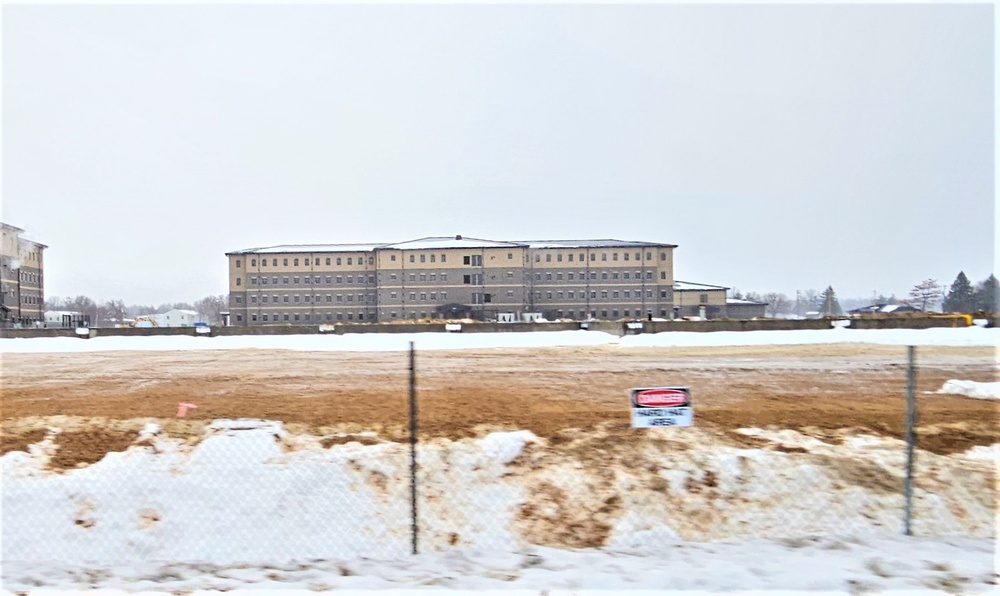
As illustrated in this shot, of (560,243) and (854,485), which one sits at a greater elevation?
(560,243)

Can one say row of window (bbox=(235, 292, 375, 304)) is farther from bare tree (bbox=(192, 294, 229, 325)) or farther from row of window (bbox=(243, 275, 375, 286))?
bare tree (bbox=(192, 294, 229, 325))

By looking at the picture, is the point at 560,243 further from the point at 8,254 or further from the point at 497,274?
the point at 8,254

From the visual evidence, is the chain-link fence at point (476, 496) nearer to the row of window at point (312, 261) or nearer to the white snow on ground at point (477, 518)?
the white snow on ground at point (477, 518)

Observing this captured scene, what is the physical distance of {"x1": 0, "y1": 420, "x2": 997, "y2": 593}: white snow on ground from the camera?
4.61 metres

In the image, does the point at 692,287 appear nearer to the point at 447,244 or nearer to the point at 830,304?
the point at 830,304

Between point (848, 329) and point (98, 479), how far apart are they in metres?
39.5

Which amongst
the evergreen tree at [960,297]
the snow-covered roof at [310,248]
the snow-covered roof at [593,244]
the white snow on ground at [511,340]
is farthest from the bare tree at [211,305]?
the evergreen tree at [960,297]

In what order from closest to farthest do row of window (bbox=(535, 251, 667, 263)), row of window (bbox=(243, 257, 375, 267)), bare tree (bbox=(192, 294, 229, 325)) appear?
row of window (bbox=(243, 257, 375, 267)) < row of window (bbox=(535, 251, 667, 263)) < bare tree (bbox=(192, 294, 229, 325))

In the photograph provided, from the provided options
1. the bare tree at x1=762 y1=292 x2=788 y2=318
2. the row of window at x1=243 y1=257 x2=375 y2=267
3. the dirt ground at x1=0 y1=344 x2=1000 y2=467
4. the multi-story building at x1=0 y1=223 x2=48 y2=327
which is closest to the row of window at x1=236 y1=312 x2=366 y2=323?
the row of window at x1=243 y1=257 x2=375 y2=267

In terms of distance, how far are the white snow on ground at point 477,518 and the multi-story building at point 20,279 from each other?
235ft

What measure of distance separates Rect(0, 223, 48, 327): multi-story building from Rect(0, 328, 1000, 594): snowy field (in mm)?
71629

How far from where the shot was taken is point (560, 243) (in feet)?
288

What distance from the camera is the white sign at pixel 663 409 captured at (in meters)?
5.72

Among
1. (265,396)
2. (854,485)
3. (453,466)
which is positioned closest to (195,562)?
(453,466)
